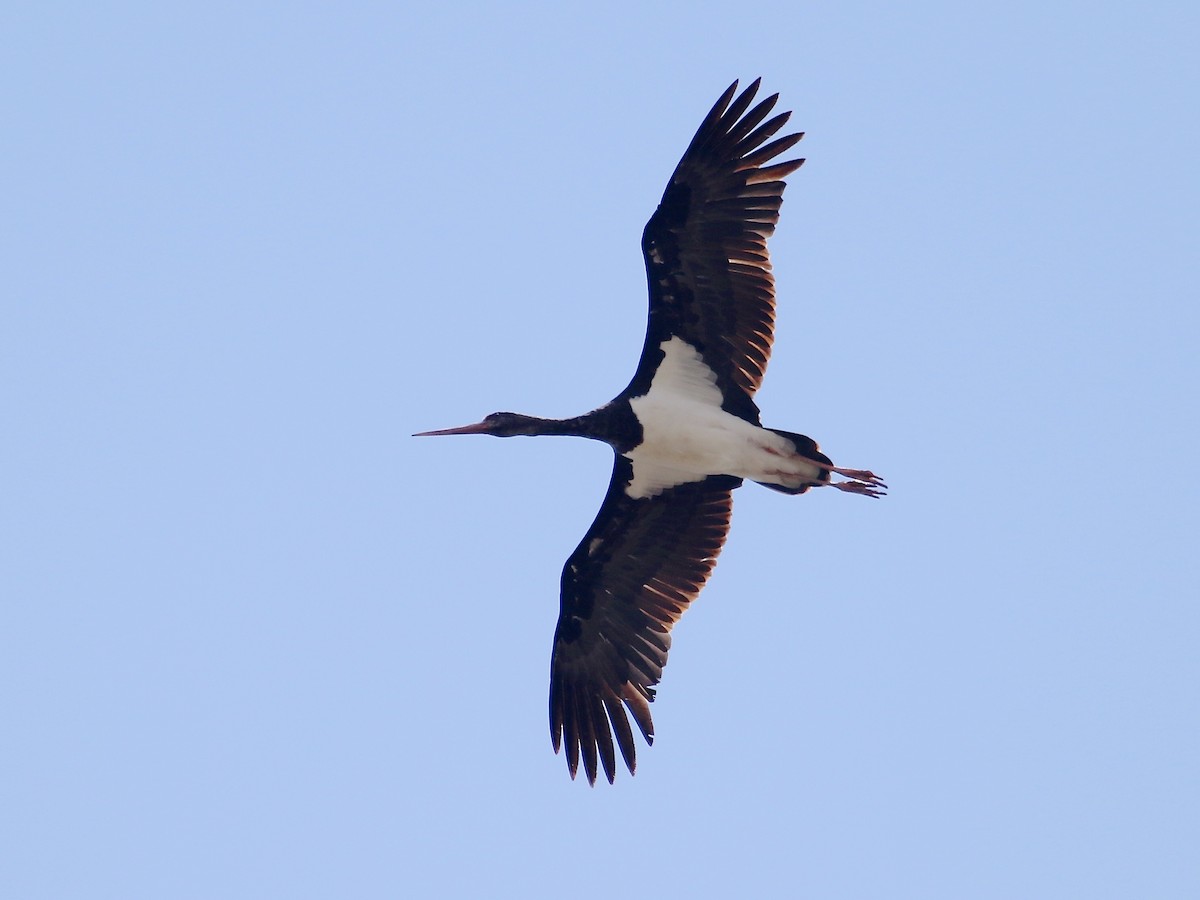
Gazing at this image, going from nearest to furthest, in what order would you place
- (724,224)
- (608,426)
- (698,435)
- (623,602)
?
1. (724,224)
2. (698,435)
3. (608,426)
4. (623,602)

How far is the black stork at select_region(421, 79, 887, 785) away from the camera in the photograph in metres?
17.7

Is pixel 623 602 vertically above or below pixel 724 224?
below

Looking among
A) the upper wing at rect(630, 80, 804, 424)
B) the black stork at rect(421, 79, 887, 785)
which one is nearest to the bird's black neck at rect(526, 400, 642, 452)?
the black stork at rect(421, 79, 887, 785)

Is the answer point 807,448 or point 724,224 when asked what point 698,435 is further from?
point 724,224

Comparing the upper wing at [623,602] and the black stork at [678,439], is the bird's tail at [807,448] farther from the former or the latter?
the upper wing at [623,602]

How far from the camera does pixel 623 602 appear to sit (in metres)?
18.9

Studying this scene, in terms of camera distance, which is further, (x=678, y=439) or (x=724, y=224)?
(x=678, y=439)

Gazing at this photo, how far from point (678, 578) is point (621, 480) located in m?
1.16

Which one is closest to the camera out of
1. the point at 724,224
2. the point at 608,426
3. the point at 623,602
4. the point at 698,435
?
the point at 724,224

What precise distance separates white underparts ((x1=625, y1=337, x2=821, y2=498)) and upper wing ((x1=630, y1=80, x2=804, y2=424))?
546 mm

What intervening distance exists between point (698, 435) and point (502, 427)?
86.0 inches

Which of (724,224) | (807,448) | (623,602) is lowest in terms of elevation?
(623,602)

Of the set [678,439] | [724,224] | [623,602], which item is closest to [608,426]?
[678,439]

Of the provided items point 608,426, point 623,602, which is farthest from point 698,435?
point 623,602
